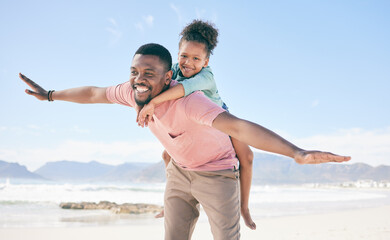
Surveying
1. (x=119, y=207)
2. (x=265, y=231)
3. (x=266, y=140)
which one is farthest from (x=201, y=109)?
(x=119, y=207)

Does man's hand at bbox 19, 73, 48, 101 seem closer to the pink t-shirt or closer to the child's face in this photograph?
the pink t-shirt

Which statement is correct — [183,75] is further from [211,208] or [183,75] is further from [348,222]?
[348,222]

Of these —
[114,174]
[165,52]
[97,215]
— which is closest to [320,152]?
[165,52]

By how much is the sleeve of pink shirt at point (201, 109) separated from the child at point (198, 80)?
171 millimetres

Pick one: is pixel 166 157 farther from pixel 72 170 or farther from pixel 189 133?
pixel 72 170

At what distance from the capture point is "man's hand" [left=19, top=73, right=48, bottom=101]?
3.62m

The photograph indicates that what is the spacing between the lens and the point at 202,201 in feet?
9.37

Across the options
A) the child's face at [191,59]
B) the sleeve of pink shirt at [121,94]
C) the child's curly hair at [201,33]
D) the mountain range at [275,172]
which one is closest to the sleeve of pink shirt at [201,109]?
the sleeve of pink shirt at [121,94]

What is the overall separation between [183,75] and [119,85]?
91 centimetres

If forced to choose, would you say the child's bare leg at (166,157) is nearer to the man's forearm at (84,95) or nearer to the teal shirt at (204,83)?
the teal shirt at (204,83)

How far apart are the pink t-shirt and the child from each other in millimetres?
108

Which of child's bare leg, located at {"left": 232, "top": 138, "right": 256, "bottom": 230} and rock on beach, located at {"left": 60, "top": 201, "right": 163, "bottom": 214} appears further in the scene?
rock on beach, located at {"left": 60, "top": 201, "right": 163, "bottom": 214}

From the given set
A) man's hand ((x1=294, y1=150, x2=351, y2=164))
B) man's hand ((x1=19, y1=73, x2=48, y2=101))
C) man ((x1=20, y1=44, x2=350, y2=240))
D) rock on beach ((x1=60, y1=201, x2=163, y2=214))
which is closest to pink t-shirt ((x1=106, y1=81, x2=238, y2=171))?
man ((x1=20, y1=44, x2=350, y2=240))

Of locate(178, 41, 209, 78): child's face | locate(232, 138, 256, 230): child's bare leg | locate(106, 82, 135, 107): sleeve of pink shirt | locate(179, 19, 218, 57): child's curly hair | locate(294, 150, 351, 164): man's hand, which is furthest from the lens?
locate(179, 19, 218, 57): child's curly hair
